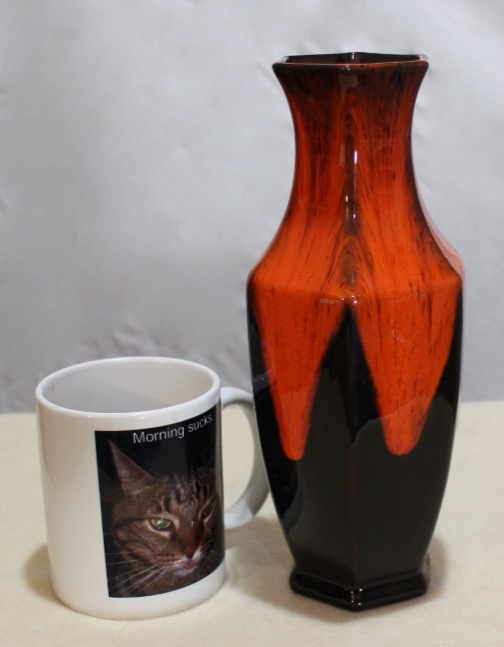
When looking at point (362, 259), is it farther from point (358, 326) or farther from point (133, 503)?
point (133, 503)

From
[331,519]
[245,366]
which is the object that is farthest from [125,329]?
[331,519]

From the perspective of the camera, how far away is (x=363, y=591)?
48 cm

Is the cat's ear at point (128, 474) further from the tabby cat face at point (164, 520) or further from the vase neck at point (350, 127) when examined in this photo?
the vase neck at point (350, 127)

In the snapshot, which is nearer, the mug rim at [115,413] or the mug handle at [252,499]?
the mug rim at [115,413]

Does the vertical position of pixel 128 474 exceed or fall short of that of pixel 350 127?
it falls short

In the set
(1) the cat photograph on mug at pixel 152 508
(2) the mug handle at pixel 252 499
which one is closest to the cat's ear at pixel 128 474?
(1) the cat photograph on mug at pixel 152 508

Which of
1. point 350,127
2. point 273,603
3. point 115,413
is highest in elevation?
point 350,127

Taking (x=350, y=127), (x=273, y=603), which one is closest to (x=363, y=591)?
(x=273, y=603)

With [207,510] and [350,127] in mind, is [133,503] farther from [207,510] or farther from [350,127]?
[350,127]

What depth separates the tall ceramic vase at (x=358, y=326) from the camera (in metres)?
0.42

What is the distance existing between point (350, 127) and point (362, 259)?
7cm

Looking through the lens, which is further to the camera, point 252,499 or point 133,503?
point 252,499

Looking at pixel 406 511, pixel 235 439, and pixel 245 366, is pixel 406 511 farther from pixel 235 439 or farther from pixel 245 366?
pixel 245 366

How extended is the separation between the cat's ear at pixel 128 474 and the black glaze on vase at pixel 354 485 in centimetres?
8
